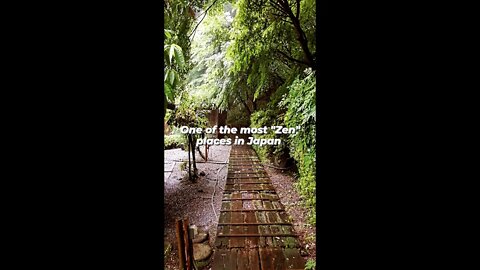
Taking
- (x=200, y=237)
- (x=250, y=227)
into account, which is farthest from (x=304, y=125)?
(x=200, y=237)

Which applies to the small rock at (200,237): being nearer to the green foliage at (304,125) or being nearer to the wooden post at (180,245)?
the wooden post at (180,245)

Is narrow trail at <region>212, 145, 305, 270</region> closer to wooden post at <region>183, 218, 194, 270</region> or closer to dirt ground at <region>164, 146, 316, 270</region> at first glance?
dirt ground at <region>164, 146, 316, 270</region>

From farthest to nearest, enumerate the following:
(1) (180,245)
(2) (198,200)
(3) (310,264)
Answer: (2) (198,200) → (3) (310,264) → (1) (180,245)

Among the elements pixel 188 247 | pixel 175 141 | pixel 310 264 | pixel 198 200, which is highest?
pixel 175 141

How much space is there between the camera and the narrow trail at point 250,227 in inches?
59.2

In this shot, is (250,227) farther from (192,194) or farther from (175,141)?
(175,141)

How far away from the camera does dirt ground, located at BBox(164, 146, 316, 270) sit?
1.40 metres

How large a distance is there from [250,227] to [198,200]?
1.07 ft

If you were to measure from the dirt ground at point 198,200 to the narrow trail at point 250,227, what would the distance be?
43mm

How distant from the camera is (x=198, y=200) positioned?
5.32ft

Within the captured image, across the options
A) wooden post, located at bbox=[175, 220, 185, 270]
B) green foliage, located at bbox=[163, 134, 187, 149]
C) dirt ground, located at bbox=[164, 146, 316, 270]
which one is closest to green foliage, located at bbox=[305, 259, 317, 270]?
dirt ground, located at bbox=[164, 146, 316, 270]

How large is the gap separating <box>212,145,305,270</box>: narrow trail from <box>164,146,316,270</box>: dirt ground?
4 cm

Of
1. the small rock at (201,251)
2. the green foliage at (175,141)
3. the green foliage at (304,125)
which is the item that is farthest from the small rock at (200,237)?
the green foliage at (304,125)
